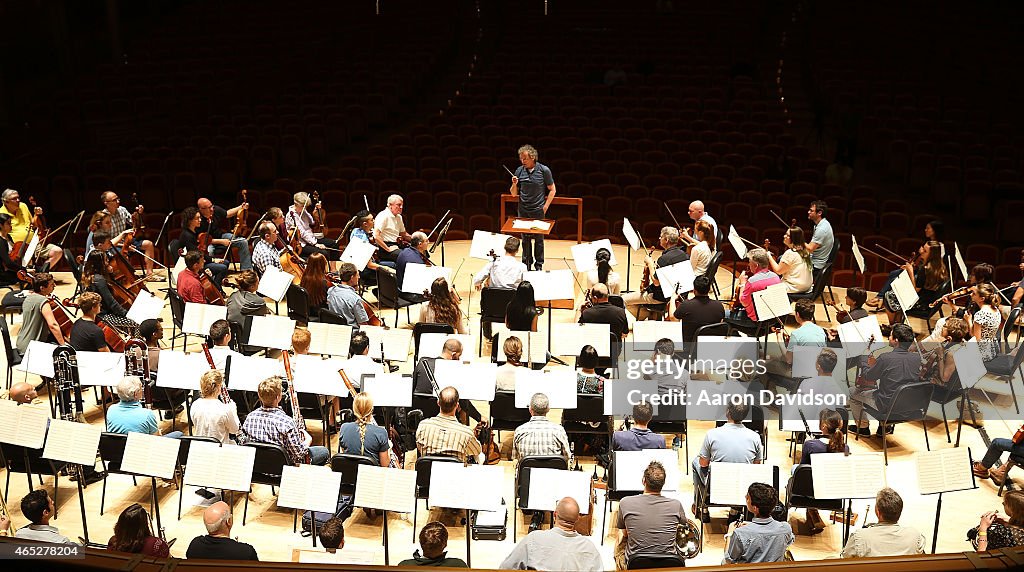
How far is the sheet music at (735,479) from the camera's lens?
5.73 m

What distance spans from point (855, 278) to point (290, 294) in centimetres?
694

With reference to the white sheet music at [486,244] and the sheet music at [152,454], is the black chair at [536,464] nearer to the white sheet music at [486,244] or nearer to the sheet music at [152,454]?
the sheet music at [152,454]

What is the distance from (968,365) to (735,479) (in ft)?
9.75

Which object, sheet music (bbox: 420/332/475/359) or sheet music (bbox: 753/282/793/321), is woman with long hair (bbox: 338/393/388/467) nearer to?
sheet music (bbox: 420/332/475/359)

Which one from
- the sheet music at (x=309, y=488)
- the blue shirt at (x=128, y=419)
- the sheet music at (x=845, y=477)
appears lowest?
the sheet music at (x=309, y=488)

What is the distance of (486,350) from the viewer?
9422 mm

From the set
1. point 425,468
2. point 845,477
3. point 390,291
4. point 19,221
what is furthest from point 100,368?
point 845,477

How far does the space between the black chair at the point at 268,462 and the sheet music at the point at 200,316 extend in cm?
221

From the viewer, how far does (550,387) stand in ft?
22.0

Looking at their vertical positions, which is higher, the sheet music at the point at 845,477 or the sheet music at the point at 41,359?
the sheet music at the point at 41,359

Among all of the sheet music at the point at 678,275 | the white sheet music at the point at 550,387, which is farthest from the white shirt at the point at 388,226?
the white sheet music at the point at 550,387

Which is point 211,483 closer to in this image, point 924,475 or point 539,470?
point 539,470

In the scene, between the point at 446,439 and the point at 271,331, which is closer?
the point at 446,439

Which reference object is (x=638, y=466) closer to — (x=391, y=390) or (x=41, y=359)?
(x=391, y=390)
